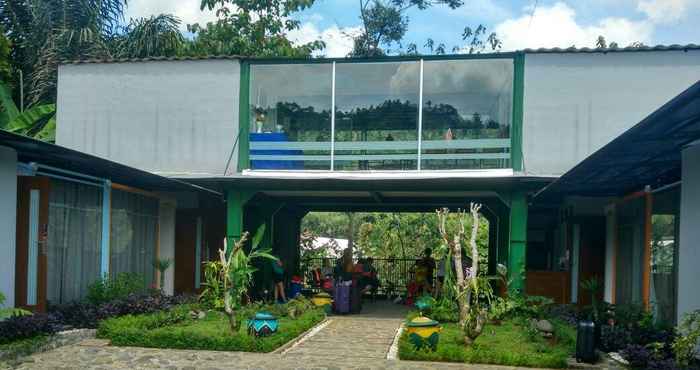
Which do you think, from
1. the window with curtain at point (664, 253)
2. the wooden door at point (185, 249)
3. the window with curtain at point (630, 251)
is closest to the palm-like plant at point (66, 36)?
the wooden door at point (185, 249)

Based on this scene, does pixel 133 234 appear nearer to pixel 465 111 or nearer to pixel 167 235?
pixel 167 235

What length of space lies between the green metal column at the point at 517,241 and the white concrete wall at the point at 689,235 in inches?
178

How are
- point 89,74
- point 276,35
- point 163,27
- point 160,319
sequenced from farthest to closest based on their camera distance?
point 276,35
point 163,27
point 89,74
point 160,319

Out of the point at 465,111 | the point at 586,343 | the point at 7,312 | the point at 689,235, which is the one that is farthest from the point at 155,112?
the point at 689,235

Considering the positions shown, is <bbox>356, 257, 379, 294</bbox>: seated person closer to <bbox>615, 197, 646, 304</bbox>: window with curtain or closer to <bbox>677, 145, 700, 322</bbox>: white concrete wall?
<bbox>615, 197, 646, 304</bbox>: window with curtain

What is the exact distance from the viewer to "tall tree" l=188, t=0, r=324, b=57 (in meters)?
24.8

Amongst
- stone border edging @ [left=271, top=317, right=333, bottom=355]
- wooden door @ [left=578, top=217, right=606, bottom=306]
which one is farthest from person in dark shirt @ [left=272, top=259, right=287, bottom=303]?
wooden door @ [left=578, top=217, right=606, bottom=306]

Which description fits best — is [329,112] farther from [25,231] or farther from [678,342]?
[678,342]

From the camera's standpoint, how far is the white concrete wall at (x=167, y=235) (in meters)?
15.6

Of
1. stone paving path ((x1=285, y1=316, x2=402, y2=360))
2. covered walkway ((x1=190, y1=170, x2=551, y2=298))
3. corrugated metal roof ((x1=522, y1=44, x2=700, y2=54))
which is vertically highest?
corrugated metal roof ((x1=522, y1=44, x2=700, y2=54))

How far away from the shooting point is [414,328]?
32.7 ft

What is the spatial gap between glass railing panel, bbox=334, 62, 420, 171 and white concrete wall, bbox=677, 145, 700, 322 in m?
5.92

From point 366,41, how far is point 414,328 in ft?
65.6

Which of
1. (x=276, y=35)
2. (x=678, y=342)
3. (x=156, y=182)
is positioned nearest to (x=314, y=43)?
(x=276, y=35)
